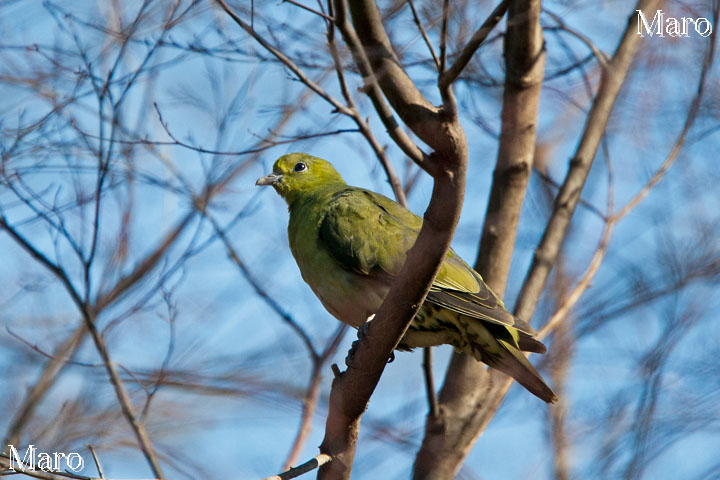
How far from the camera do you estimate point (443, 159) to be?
257 centimetres

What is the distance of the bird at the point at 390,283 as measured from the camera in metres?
3.90

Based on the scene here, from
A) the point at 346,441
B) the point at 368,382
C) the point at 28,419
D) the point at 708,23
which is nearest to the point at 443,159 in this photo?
the point at 368,382

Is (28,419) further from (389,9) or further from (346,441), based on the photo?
(389,9)

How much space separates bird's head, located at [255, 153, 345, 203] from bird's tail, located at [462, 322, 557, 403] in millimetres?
1707

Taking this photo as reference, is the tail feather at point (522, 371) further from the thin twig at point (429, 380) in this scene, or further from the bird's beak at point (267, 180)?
the bird's beak at point (267, 180)

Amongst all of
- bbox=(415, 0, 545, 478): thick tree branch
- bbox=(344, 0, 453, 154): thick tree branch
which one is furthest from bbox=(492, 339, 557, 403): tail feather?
bbox=(344, 0, 453, 154): thick tree branch

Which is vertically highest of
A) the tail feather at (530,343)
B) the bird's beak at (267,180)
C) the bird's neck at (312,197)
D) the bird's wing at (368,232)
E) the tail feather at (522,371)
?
the bird's beak at (267,180)

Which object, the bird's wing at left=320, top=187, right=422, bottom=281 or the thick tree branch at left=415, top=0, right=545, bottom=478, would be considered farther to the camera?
the thick tree branch at left=415, top=0, right=545, bottom=478

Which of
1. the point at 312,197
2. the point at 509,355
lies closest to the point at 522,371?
the point at 509,355

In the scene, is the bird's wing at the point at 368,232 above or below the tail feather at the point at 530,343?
above

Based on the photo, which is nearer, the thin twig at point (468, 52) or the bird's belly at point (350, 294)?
the thin twig at point (468, 52)

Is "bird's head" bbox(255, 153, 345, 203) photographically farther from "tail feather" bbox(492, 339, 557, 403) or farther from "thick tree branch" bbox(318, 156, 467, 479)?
"thick tree branch" bbox(318, 156, 467, 479)

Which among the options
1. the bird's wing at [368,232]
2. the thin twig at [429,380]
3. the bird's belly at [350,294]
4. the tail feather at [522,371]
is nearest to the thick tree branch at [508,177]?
the thin twig at [429,380]

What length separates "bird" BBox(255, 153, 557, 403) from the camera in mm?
3900
